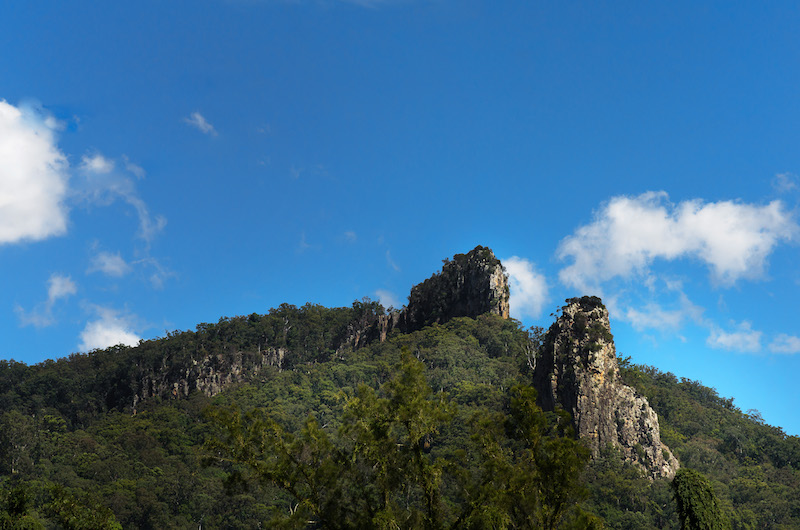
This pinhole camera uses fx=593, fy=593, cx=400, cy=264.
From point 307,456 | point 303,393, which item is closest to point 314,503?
point 307,456

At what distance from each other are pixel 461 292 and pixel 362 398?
267 feet

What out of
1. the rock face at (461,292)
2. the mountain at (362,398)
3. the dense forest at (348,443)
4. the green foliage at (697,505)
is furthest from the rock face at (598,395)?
the rock face at (461,292)

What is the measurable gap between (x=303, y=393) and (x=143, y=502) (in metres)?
28.9

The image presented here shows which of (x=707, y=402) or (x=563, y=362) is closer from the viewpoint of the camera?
(x=563, y=362)

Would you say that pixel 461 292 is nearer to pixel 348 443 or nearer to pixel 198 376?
pixel 198 376

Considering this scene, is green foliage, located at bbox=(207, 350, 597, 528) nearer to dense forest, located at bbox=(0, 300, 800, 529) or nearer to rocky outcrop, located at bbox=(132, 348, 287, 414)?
dense forest, located at bbox=(0, 300, 800, 529)

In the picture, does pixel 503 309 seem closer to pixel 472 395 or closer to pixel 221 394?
pixel 472 395

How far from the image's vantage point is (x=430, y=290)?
97750 mm

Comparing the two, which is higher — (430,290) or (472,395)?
(430,290)

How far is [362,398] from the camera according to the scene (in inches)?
548

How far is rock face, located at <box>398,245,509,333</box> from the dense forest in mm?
4048

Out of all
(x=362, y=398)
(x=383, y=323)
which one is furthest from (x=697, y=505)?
(x=383, y=323)

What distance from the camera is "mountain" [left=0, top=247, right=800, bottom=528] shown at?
4150cm

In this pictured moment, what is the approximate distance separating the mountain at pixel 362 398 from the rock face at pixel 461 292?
0.24 meters
